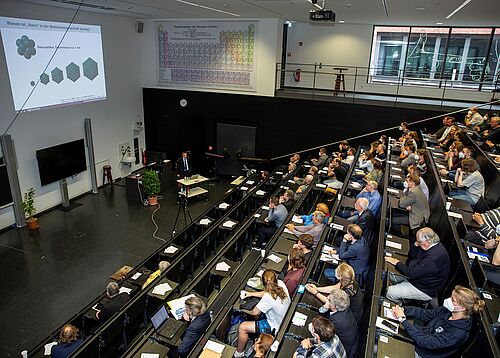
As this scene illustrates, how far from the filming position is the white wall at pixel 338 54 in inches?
484

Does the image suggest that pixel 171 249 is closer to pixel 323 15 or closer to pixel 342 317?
pixel 342 317

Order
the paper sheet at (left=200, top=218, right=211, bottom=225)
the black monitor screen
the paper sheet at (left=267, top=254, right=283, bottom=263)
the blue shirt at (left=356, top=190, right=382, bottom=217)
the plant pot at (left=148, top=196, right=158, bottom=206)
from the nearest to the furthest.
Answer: the paper sheet at (left=267, top=254, right=283, bottom=263) → the blue shirt at (left=356, top=190, right=382, bottom=217) → the paper sheet at (left=200, top=218, right=211, bottom=225) → the black monitor screen → the plant pot at (left=148, top=196, right=158, bottom=206)

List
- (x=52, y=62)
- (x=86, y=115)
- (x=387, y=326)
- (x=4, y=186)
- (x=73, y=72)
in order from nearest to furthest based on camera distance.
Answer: (x=387, y=326)
(x=4, y=186)
(x=52, y=62)
(x=73, y=72)
(x=86, y=115)

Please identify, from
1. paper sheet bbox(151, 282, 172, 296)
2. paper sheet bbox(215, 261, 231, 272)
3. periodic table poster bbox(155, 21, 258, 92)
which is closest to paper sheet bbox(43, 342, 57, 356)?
paper sheet bbox(151, 282, 172, 296)

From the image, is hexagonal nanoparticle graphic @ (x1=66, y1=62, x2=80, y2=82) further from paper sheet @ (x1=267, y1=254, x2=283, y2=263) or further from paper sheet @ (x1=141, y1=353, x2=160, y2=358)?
paper sheet @ (x1=141, y1=353, x2=160, y2=358)

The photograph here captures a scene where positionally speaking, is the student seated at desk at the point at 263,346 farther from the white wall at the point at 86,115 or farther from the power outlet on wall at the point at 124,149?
the power outlet on wall at the point at 124,149

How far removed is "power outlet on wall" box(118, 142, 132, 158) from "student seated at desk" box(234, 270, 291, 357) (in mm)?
9064

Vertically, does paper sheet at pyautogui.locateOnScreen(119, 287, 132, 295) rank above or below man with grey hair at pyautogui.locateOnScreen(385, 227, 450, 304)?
below

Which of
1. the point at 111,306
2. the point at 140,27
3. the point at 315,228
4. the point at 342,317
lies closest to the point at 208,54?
the point at 140,27

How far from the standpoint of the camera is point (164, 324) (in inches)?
157

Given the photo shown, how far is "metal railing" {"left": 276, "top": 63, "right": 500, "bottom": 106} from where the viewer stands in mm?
11664

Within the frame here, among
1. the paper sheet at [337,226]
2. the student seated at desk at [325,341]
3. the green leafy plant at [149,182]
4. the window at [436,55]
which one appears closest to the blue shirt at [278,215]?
the paper sheet at [337,226]

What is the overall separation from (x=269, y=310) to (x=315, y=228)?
198 centimetres

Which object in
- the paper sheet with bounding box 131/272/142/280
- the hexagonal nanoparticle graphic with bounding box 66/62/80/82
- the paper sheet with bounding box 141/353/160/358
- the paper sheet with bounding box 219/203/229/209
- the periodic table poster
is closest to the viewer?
the paper sheet with bounding box 141/353/160/358
